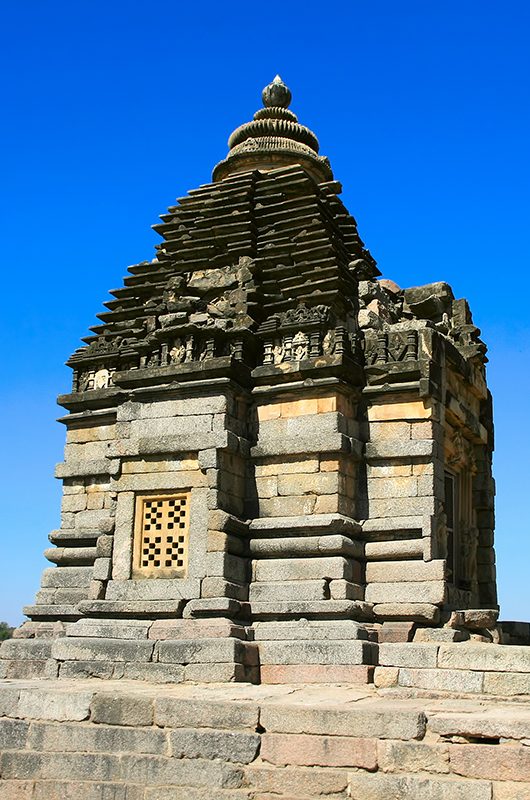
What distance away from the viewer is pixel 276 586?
1334 cm

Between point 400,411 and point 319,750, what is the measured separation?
20.7 feet

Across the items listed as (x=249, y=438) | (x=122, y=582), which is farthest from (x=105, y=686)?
(x=249, y=438)

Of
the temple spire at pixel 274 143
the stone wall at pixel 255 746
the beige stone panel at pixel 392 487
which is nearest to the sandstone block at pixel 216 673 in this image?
the stone wall at pixel 255 746

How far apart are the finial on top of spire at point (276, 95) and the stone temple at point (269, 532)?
5.57ft

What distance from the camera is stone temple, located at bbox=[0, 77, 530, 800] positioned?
915cm

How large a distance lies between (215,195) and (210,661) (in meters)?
8.60

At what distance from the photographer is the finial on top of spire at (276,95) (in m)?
19.1

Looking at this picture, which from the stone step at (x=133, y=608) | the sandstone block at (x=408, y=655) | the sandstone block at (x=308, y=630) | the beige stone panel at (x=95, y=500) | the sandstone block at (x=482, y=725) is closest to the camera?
the sandstone block at (x=482, y=725)

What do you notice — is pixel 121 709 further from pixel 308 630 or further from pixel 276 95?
pixel 276 95

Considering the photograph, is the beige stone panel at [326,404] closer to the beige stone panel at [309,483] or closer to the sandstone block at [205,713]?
the beige stone panel at [309,483]

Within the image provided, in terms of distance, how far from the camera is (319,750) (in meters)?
8.70

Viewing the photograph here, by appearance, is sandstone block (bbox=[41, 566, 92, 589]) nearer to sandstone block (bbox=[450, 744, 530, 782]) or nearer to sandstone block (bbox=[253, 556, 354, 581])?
sandstone block (bbox=[253, 556, 354, 581])

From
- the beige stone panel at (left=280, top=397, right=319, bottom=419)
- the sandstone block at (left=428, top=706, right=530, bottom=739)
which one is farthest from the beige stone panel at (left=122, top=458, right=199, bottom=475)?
the sandstone block at (left=428, top=706, right=530, bottom=739)

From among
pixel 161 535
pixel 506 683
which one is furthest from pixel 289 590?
pixel 506 683
